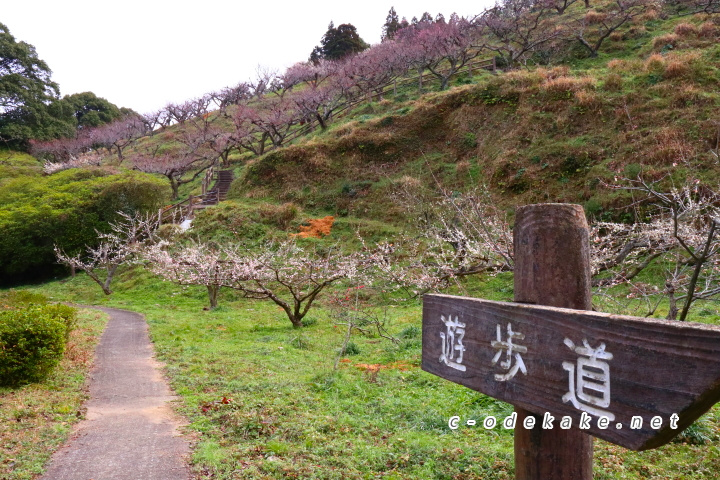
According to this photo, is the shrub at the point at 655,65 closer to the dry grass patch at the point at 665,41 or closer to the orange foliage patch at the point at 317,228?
the dry grass patch at the point at 665,41

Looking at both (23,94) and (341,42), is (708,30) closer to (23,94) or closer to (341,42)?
(341,42)

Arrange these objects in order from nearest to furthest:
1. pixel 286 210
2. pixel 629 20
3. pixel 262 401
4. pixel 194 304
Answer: pixel 262 401 → pixel 194 304 → pixel 286 210 → pixel 629 20

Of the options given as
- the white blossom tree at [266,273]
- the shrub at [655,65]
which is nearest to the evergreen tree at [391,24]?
the shrub at [655,65]

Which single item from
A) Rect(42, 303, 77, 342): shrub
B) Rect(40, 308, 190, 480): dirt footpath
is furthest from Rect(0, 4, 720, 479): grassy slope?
Rect(42, 303, 77, 342): shrub

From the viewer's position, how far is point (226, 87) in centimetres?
5794

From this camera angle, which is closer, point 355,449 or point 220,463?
point 220,463

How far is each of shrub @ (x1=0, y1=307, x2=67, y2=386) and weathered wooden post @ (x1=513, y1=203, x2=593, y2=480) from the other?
310 inches

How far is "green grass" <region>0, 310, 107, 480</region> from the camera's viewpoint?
4551 mm

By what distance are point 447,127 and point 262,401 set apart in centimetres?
2238

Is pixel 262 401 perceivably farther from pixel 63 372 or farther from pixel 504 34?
pixel 504 34

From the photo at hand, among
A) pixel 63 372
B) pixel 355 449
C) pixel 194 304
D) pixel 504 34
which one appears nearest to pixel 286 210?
pixel 194 304

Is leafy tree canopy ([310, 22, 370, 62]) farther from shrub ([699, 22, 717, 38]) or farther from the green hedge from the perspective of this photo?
the green hedge

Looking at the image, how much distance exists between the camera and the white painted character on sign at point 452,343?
1912 millimetres

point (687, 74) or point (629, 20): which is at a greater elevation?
point (629, 20)
